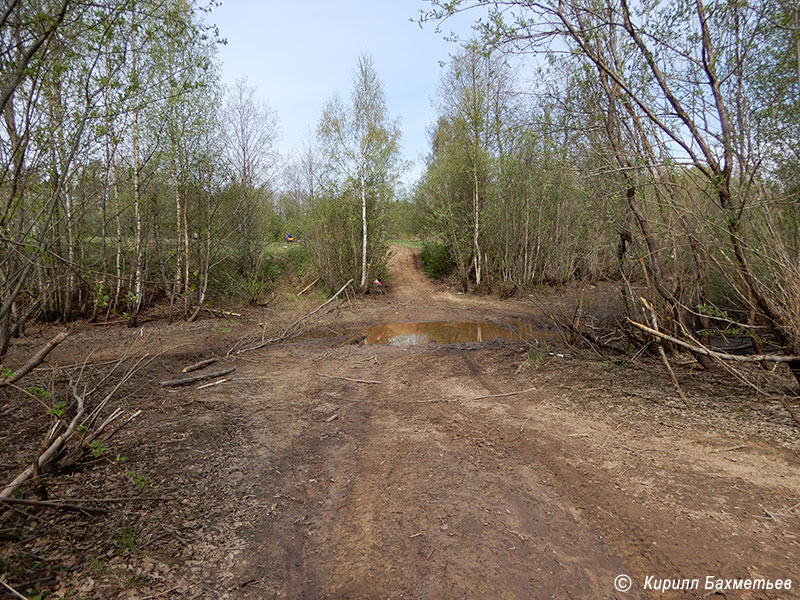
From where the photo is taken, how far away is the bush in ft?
66.5

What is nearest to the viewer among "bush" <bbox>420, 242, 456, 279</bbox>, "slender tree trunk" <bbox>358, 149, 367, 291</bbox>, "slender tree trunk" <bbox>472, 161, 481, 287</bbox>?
"slender tree trunk" <bbox>358, 149, 367, 291</bbox>

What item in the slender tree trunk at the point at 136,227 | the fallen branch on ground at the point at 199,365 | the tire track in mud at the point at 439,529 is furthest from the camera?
the slender tree trunk at the point at 136,227

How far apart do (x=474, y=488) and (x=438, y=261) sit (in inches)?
699

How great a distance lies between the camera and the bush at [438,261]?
2027 cm

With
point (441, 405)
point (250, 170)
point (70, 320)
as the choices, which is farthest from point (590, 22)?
point (70, 320)

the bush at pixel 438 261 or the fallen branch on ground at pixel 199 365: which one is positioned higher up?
the bush at pixel 438 261

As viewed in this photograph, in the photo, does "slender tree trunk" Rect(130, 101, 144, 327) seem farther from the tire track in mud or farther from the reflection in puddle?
the tire track in mud

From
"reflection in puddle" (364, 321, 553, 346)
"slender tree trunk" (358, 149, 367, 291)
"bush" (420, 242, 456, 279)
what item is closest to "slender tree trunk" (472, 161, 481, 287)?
"bush" (420, 242, 456, 279)

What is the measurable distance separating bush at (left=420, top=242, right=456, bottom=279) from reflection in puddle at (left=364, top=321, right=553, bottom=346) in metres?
8.06

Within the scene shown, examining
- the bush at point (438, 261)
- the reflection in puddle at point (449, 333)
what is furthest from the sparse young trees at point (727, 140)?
the bush at point (438, 261)

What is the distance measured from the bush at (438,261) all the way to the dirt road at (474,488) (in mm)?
14151

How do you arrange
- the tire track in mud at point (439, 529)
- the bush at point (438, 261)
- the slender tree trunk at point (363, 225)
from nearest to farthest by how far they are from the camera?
the tire track in mud at point (439, 529), the slender tree trunk at point (363, 225), the bush at point (438, 261)

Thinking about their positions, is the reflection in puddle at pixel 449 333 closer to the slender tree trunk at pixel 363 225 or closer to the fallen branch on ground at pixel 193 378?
the fallen branch on ground at pixel 193 378

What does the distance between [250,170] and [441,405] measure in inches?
465
